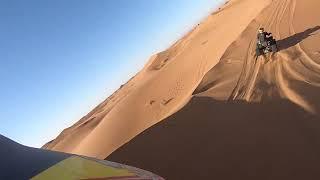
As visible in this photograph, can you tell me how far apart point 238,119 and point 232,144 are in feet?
4.19

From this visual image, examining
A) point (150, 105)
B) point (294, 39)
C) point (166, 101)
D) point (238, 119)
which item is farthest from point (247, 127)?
point (150, 105)

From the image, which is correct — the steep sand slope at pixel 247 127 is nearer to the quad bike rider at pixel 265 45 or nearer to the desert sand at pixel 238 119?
the desert sand at pixel 238 119

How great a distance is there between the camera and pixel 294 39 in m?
17.2

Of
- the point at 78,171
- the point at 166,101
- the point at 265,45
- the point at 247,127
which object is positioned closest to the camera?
the point at 78,171

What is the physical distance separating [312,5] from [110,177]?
17.6 meters

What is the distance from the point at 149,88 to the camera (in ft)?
71.8

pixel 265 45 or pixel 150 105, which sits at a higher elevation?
pixel 265 45

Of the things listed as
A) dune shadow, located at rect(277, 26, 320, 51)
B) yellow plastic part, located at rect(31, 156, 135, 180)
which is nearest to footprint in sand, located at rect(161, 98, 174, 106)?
dune shadow, located at rect(277, 26, 320, 51)

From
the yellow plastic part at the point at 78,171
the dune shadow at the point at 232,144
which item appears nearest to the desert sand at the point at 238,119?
the dune shadow at the point at 232,144

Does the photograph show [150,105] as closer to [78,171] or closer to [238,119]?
[238,119]

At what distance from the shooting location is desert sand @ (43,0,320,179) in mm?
9133

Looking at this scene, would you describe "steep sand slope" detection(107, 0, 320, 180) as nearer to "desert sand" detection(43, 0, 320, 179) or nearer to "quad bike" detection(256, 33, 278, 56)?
"desert sand" detection(43, 0, 320, 179)

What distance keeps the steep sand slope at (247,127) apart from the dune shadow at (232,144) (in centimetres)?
1

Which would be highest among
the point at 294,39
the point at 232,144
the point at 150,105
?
the point at 294,39
